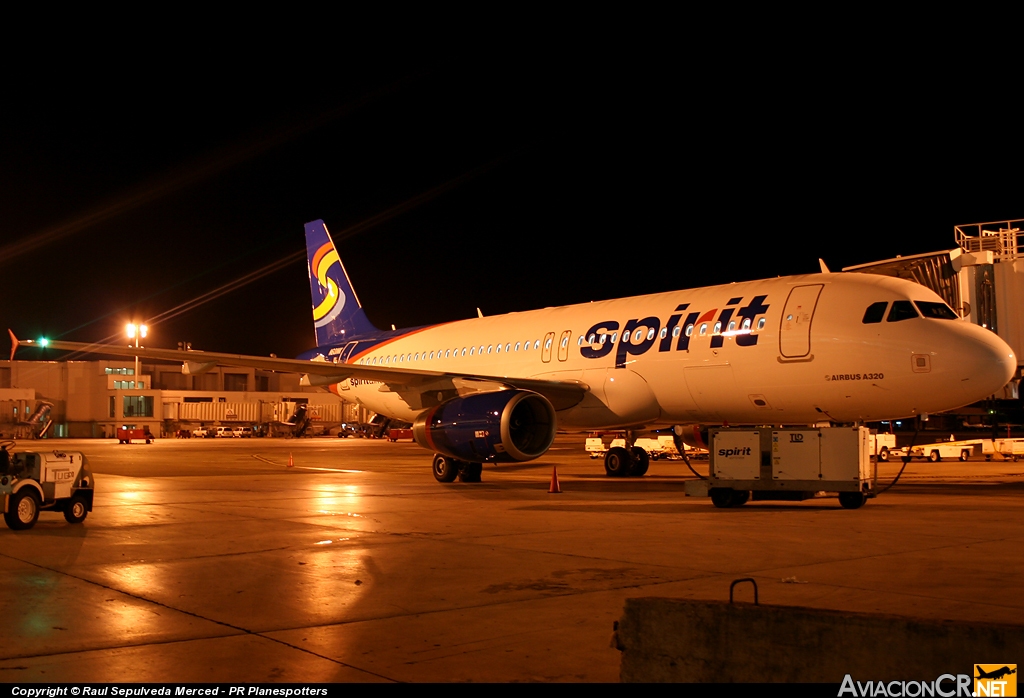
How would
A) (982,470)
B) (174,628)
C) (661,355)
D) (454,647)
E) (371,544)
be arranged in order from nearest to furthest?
(454,647), (174,628), (371,544), (661,355), (982,470)

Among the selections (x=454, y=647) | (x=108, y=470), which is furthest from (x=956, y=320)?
(x=108, y=470)

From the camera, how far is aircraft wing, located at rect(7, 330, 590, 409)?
18188mm

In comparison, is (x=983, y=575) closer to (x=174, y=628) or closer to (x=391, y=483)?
(x=174, y=628)

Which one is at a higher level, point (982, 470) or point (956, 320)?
point (956, 320)

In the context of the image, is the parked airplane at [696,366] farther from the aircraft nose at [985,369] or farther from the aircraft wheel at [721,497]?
the aircraft wheel at [721,497]

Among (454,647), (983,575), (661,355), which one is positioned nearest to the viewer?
(454,647)

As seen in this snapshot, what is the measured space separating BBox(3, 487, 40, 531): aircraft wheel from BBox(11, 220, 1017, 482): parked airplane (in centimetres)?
557

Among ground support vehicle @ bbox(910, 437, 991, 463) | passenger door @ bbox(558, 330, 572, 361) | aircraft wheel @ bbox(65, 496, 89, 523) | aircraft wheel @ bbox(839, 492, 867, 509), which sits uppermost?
passenger door @ bbox(558, 330, 572, 361)

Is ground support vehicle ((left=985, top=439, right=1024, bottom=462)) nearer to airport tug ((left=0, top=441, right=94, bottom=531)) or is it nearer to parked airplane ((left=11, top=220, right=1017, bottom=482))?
parked airplane ((left=11, top=220, right=1017, bottom=482))

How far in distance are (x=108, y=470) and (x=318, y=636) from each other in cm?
2030

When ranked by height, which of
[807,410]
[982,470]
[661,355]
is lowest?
[982,470]

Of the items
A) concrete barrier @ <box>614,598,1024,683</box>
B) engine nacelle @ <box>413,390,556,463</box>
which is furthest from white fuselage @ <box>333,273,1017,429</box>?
concrete barrier @ <box>614,598,1024,683</box>

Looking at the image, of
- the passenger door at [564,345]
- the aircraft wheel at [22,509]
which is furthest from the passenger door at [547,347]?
the aircraft wheel at [22,509]

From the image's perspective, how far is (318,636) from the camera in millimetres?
5465
